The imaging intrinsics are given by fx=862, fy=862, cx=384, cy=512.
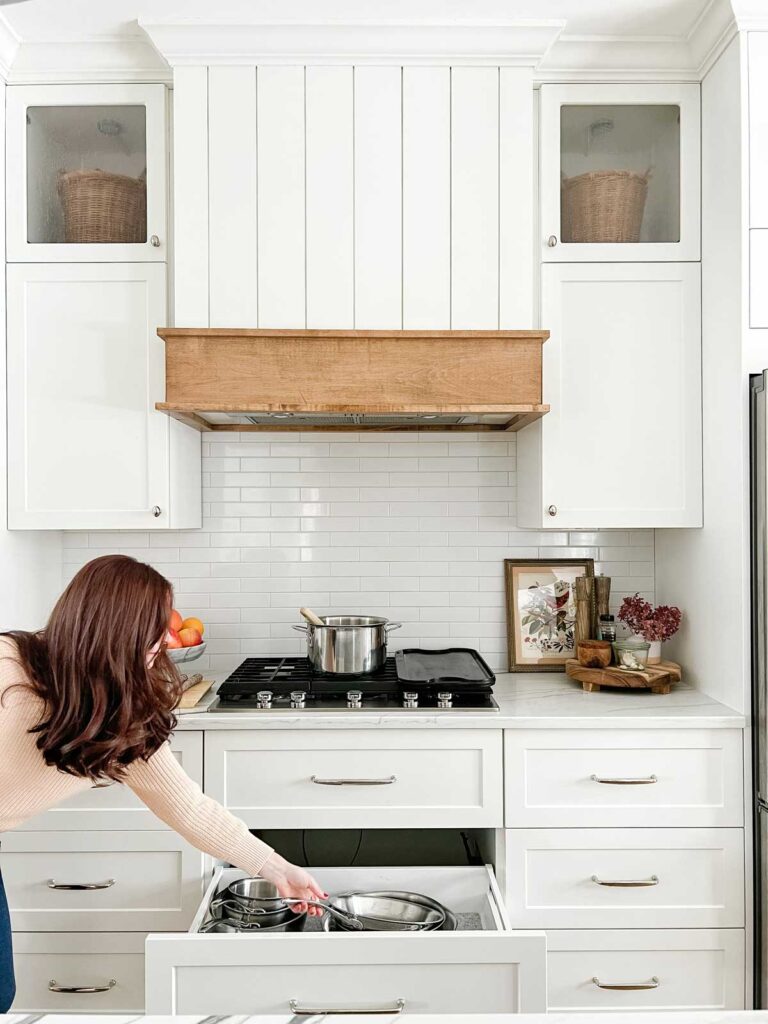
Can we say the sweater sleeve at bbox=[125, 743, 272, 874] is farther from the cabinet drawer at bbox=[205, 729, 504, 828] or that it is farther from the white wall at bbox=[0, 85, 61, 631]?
the white wall at bbox=[0, 85, 61, 631]

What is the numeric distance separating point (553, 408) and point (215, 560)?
1.15 metres

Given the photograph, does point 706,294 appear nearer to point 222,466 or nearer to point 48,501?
point 222,466

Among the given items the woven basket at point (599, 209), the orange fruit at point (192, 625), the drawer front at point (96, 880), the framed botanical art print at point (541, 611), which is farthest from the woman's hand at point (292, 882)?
the woven basket at point (599, 209)

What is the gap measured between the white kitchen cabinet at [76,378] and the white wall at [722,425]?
57.9 inches

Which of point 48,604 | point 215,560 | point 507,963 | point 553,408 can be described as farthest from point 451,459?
point 507,963

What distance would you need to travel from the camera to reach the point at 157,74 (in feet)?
7.66

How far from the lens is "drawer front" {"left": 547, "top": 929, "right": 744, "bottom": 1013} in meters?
2.09

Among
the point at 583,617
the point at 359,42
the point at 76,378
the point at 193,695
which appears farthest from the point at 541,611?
the point at 359,42

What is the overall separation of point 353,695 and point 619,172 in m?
1.58

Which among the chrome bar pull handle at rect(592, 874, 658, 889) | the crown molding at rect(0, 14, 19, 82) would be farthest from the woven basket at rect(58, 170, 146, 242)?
Answer: the chrome bar pull handle at rect(592, 874, 658, 889)

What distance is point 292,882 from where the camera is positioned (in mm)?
1596

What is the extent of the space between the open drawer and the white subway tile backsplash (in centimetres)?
116

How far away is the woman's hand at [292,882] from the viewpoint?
5.18 feet

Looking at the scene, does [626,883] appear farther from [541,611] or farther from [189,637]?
[189,637]
